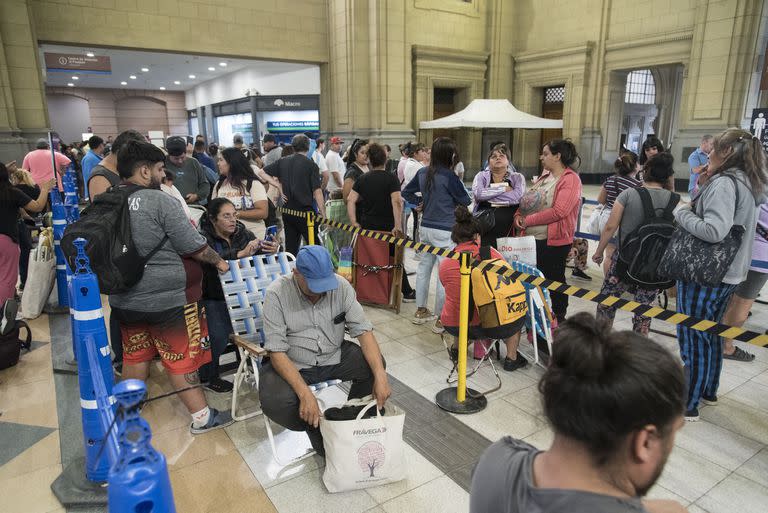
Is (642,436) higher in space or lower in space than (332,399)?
higher

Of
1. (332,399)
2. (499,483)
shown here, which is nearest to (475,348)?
(332,399)

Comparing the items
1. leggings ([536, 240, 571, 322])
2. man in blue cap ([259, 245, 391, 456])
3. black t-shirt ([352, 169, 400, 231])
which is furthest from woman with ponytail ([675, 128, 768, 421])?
black t-shirt ([352, 169, 400, 231])

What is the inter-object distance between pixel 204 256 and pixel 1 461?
1648 mm

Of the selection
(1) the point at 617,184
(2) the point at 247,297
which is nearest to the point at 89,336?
(2) the point at 247,297

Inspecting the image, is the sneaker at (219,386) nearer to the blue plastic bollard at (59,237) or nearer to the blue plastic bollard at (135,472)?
the blue plastic bollard at (59,237)

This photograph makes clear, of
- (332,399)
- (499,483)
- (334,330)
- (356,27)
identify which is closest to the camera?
(499,483)

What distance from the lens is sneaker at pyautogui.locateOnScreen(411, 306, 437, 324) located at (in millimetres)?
4977

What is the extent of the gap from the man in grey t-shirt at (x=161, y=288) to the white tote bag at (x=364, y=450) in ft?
3.45

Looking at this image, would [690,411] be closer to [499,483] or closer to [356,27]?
[499,483]

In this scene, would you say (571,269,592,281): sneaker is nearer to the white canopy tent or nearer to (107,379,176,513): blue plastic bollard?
(107,379,176,513): blue plastic bollard

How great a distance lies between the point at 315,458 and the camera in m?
2.88

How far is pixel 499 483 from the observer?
1.11 metres

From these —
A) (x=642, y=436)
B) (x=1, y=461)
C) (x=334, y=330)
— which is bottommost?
(x=1, y=461)

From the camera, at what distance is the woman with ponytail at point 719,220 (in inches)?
110
